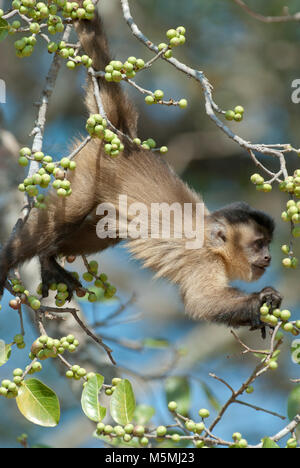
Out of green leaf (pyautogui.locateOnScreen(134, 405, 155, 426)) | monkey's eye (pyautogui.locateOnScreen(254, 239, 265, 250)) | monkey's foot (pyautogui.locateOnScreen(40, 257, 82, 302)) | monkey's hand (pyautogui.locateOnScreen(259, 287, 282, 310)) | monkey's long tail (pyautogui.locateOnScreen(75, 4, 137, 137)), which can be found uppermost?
monkey's long tail (pyautogui.locateOnScreen(75, 4, 137, 137))

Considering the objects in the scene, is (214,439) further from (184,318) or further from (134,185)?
(184,318)

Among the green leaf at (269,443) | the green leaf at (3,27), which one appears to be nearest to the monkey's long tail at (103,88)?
the green leaf at (3,27)

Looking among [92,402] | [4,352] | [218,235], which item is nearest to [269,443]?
[92,402]

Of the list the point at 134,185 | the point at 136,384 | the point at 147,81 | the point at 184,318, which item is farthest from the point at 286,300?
the point at 134,185

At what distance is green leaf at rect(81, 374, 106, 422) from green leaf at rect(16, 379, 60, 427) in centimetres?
14

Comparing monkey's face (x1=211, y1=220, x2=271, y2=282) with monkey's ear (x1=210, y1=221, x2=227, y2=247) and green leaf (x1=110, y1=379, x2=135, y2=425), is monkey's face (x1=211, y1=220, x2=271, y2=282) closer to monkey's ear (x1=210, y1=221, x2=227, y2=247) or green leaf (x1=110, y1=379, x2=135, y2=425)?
monkey's ear (x1=210, y1=221, x2=227, y2=247)

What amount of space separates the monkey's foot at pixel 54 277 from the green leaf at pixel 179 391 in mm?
1177

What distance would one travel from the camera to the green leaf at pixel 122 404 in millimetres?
3027

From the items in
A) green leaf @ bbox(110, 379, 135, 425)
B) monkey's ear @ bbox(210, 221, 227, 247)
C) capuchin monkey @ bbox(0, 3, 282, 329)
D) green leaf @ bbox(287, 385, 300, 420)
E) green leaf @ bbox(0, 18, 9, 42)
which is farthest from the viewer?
monkey's ear @ bbox(210, 221, 227, 247)

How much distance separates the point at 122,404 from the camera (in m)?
3.08

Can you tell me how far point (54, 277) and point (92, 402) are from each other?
1.50m

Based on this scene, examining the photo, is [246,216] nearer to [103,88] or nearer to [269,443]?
[103,88]

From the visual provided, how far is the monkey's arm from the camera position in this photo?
4.05 metres

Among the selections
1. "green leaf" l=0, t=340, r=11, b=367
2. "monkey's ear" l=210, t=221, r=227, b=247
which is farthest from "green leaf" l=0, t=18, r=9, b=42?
"monkey's ear" l=210, t=221, r=227, b=247
